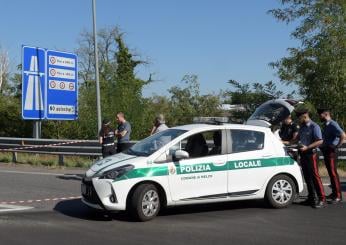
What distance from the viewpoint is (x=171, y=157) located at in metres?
9.09

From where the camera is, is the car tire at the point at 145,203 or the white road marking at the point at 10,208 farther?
the white road marking at the point at 10,208

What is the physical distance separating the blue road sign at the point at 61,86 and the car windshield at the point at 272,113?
357 inches

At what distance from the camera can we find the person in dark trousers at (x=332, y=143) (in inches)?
404

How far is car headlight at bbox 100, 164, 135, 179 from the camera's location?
28.5 feet

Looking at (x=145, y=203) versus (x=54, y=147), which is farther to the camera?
(x=54, y=147)

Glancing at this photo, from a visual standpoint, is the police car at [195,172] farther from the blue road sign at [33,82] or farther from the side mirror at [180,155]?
the blue road sign at [33,82]

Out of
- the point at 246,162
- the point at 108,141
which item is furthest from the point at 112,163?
the point at 108,141

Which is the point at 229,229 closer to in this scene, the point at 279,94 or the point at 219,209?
the point at 219,209

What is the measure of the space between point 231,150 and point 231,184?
560mm

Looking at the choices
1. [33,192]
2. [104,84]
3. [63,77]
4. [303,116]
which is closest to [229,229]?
[303,116]

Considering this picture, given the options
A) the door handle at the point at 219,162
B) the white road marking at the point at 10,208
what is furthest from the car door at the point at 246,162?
the white road marking at the point at 10,208

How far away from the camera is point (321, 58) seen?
1903 cm

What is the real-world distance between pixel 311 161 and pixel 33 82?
14.2 meters

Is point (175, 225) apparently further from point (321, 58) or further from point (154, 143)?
point (321, 58)
